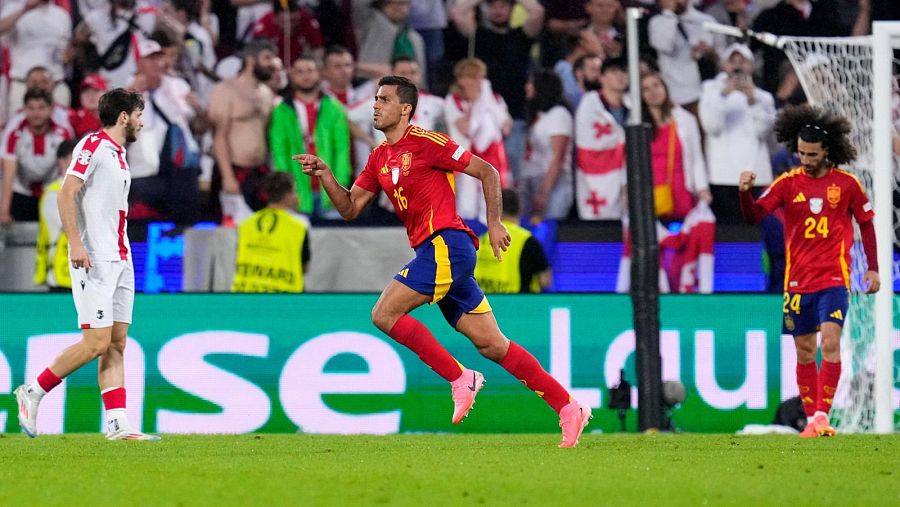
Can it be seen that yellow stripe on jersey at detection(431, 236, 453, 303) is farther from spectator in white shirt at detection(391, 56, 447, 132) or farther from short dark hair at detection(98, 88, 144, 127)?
spectator in white shirt at detection(391, 56, 447, 132)

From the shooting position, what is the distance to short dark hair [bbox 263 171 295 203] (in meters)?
12.3

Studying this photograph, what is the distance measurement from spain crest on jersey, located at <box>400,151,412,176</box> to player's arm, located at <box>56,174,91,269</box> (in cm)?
193

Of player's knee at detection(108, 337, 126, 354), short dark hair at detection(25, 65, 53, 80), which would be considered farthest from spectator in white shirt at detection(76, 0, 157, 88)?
player's knee at detection(108, 337, 126, 354)

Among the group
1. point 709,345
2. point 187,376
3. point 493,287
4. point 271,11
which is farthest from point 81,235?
point 271,11

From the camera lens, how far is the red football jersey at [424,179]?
790 centimetres

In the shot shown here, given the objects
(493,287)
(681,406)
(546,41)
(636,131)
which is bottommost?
(681,406)

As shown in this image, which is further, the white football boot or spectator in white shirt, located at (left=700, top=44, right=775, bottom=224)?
spectator in white shirt, located at (left=700, top=44, right=775, bottom=224)

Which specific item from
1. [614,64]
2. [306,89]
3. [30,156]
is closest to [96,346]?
[30,156]

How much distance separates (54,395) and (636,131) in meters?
5.16

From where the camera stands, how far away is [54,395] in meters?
11.5

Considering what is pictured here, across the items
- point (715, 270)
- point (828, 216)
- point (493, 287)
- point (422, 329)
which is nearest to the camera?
point (422, 329)

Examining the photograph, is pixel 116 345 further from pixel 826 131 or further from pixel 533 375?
pixel 826 131

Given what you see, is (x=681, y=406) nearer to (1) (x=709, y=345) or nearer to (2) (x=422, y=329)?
(1) (x=709, y=345)

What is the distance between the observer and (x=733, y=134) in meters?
14.4
